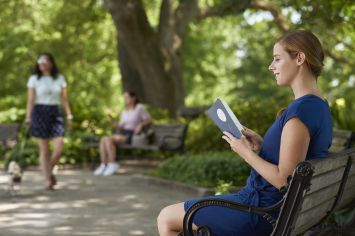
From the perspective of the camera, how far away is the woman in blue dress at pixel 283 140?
392cm

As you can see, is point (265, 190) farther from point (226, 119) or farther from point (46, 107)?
point (46, 107)

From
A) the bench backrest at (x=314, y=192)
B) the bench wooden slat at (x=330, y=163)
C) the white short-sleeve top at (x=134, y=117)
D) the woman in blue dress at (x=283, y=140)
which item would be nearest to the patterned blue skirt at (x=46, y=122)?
the white short-sleeve top at (x=134, y=117)

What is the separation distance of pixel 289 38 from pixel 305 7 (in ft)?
20.4

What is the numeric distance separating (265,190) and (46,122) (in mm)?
7567

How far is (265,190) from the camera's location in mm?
4098

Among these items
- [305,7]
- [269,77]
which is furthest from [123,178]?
[269,77]

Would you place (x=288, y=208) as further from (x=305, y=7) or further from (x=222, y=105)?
(x=305, y=7)

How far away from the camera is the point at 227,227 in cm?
405

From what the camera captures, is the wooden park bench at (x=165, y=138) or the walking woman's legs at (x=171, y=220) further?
the wooden park bench at (x=165, y=138)

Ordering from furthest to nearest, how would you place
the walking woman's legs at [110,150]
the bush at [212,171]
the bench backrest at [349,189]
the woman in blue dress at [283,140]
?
1. the walking woman's legs at [110,150]
2. the bush at [212,171]
3. the bench backrest at [349,189]
4. the woman in blue dress at [283,140]

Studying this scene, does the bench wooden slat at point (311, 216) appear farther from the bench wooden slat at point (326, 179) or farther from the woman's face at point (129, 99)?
the woman's face at point (129, 99)

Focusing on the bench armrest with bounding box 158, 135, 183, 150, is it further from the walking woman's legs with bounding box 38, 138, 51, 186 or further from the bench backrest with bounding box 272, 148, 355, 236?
the bench backrest with bounding box 272, 148, 355, 236

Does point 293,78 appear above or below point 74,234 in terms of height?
above

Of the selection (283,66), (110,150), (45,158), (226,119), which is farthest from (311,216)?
(110,150)
